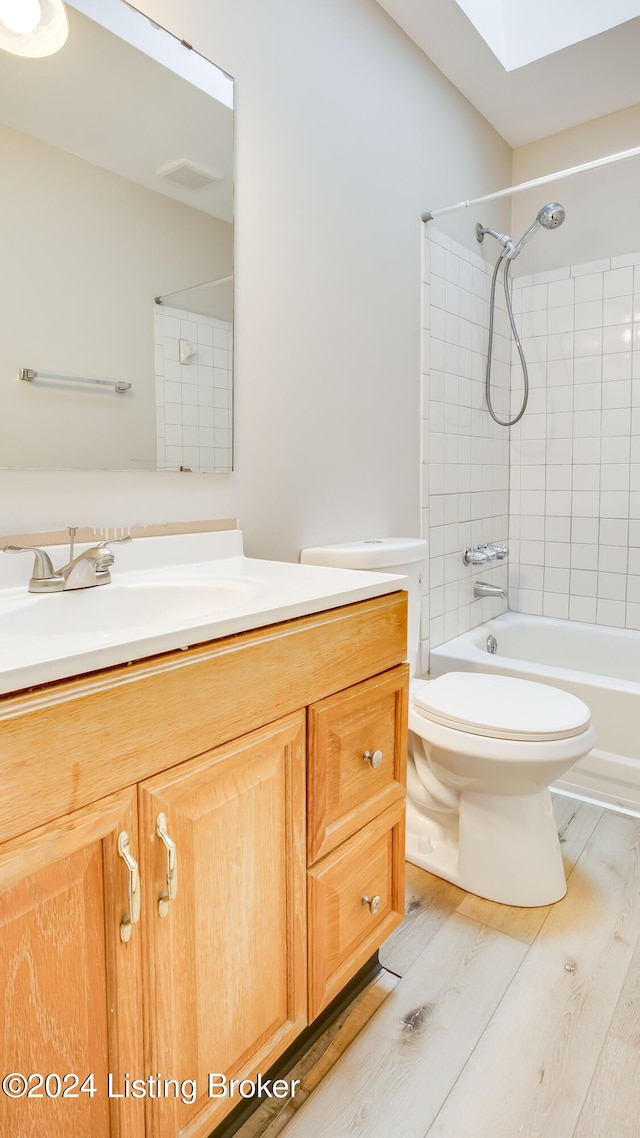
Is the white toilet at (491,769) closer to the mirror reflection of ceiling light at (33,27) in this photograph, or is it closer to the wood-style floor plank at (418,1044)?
the wood-style floor plank at (418,1044)

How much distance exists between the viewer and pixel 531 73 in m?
2.17

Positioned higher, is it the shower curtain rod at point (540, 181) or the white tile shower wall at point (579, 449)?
the shower curtain rod at point (540, 181)

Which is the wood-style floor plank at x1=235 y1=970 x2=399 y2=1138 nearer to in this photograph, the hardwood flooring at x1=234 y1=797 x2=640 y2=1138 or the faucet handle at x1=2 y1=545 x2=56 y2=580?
the hardwood flooring at x1=234 y1=797 x2=640 y2=1138

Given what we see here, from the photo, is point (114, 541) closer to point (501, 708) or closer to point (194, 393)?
point (194, 393)

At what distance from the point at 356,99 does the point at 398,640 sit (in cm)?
158

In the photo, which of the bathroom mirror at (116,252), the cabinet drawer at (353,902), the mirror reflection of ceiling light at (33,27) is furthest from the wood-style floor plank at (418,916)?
the mirror reflection of ceiling light at (33,27)

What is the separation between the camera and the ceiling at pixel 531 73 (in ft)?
6.25

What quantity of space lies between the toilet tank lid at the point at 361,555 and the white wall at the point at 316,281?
0.07m

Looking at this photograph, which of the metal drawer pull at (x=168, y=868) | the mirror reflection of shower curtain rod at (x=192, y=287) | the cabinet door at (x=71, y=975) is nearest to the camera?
the cabinet door at (x=71, y=975)

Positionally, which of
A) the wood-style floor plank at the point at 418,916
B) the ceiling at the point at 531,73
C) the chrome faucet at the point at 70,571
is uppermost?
the ceiling at the point at 531,73

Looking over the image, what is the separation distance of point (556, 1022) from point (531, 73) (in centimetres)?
277

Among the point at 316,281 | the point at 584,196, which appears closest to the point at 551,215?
the point at 584,196

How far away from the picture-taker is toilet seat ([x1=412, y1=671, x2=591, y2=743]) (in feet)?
4.68

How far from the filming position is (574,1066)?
1.09m
